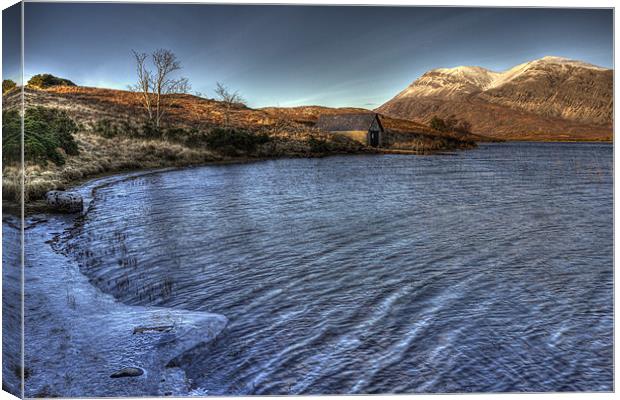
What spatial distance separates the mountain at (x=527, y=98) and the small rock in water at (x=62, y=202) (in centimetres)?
727

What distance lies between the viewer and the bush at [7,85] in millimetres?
5266

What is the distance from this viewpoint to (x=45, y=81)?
939 cm

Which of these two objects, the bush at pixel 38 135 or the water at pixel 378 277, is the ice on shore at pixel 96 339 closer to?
the water at pixel 378 277

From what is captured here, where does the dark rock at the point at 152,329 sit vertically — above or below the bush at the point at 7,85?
below

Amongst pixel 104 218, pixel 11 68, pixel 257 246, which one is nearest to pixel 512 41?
pixel 257 246

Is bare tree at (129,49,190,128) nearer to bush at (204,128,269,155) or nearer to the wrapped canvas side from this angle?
the wrapped canvas side

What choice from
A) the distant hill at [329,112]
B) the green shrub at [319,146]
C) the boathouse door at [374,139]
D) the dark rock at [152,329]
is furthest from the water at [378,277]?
the boathouse door at [374,139]

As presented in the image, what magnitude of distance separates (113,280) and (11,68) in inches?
141

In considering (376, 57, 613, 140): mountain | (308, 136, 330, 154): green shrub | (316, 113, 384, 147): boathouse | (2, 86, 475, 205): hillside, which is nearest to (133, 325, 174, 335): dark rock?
(2, 86, 475, 205): hillside

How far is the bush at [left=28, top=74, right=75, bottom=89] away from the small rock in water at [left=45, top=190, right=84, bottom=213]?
284 centimetres

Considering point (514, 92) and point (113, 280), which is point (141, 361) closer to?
point (113, 280)

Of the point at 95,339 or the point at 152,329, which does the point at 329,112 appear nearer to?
the point at 152,329

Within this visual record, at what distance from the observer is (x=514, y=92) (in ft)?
33.1

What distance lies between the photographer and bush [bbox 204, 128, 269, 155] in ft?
82.5
